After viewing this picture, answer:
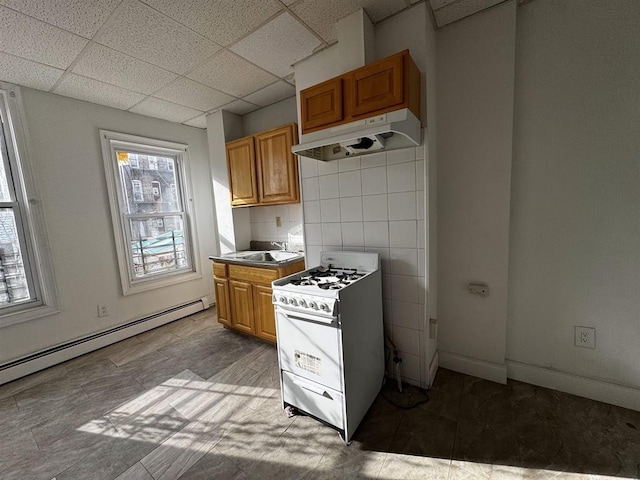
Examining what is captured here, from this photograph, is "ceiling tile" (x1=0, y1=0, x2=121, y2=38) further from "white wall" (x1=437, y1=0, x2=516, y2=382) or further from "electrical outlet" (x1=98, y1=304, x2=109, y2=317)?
"electrical outlet" (x1=98, y1=304, x2=109, y2=317)

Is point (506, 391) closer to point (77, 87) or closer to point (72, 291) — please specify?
point (72, 291)

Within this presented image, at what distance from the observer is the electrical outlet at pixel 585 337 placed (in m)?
1.63

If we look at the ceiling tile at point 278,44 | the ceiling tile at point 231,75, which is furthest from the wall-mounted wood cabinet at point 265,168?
the ceiling tile at point 278,44

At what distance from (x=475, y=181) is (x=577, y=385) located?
58.7 inches

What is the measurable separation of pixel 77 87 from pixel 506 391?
14.0 ft

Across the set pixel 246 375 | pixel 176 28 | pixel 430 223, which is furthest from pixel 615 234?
pixel 176 28

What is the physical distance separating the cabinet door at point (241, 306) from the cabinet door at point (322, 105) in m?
1.64

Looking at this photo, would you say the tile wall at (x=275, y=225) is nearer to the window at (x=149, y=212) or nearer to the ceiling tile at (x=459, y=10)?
the window at (x=149, y=212)

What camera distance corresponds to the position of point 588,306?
1626 mm

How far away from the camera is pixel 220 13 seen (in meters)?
1.58

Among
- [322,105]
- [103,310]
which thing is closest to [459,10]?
[322,105]

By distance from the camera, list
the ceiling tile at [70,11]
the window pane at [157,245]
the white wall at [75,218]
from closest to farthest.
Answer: the ceiling tile at [70,11]
the white wall at [75,218]
the window pane at [157,245]

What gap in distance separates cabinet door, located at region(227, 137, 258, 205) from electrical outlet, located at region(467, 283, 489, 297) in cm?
217

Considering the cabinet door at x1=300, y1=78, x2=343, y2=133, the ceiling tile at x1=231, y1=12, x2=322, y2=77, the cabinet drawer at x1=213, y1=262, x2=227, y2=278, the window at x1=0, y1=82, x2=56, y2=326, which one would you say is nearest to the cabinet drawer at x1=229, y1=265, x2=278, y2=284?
the cabinet drawer at x1=213, y1=262, x2=227, y2=278
